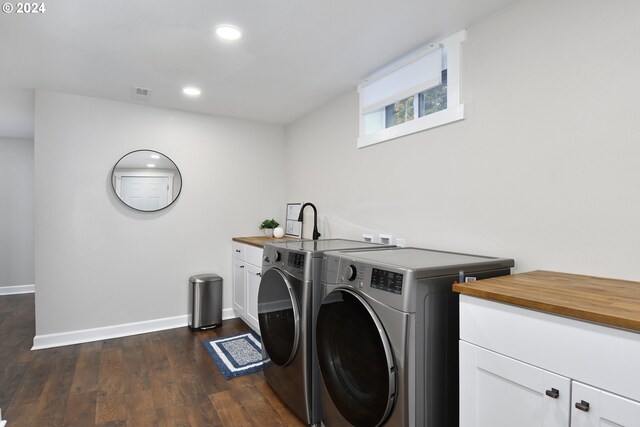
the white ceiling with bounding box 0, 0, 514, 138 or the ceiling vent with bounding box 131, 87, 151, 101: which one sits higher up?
the white ceiling with bounding box 0, 0, 514, 138

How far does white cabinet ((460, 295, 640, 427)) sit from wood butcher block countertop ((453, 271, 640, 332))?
4cm

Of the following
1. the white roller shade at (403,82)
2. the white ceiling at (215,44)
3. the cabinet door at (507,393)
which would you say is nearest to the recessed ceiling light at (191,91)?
the white ceiling at (215,44)

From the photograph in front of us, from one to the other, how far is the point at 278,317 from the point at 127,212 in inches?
83.4

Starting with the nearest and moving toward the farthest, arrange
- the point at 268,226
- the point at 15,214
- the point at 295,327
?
the point at 295,327 < the point at 268,226 < the point at 15,214

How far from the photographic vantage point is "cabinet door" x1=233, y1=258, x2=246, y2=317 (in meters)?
3.45

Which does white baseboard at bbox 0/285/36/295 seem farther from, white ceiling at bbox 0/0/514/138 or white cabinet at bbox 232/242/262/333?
white cabinet at bbox 232/242/262/333

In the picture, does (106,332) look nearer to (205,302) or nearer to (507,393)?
(205,302)

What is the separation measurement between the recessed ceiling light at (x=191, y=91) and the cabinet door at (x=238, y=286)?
1643 millimetres

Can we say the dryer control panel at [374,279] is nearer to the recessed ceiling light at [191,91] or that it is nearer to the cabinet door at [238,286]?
the cabinet door at [238,286]

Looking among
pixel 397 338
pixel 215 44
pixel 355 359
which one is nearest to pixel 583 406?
pixel 397 338

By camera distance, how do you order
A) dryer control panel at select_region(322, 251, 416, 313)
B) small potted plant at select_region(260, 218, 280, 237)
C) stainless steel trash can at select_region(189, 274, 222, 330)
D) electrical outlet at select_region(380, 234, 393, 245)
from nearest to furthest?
dryer control panel at select_region(322, 251, 416, 313), electrical outlet at select_region(380, 234, 393, 245), stainless steel trash can at select_region(189, 274, 222, 330), small potted plant at select_region(260, 218, 280, 237)

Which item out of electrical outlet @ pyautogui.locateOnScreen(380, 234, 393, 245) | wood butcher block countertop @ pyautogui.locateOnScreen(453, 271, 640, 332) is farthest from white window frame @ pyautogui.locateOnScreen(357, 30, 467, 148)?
wood butcher block countertop @ pyautogui.locateOnScreen(453, 271, 640, 332)

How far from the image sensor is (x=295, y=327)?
75.9 inches

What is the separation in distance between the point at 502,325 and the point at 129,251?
331 centimetres
